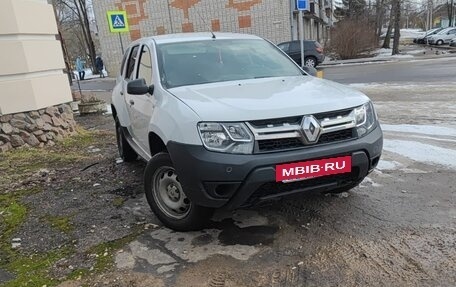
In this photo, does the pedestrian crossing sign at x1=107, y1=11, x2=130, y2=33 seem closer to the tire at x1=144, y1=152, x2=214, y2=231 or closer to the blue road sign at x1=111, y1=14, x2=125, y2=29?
the blue road sign at x1=111, y1=14, x2=125, y2=29

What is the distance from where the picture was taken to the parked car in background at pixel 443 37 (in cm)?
3931

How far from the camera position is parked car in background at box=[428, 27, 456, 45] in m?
39.3

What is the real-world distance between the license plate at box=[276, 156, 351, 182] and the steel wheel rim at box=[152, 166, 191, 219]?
3.13ft

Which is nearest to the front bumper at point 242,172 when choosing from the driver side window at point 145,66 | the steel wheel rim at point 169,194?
the steel wheel rim at point 169,194

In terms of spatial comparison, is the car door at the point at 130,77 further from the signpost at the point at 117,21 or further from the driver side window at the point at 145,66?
the signpost at the point at 117,21

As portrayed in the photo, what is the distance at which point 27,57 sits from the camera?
7.42m

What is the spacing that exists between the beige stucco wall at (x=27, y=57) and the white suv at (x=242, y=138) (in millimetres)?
3881

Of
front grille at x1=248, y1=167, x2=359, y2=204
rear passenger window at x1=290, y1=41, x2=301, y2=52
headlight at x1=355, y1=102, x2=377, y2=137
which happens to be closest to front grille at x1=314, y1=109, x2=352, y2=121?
headlight at x1=355, y1=102, x2=377, y2=137

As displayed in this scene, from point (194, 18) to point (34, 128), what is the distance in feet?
78.7

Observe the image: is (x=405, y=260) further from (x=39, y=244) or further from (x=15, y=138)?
(x=15, y=138)

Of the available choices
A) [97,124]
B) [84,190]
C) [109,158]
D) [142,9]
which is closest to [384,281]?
[84,190]

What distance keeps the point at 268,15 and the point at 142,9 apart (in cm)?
906

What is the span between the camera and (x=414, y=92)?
1202cm

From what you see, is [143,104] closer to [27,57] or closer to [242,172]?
[242,172]
